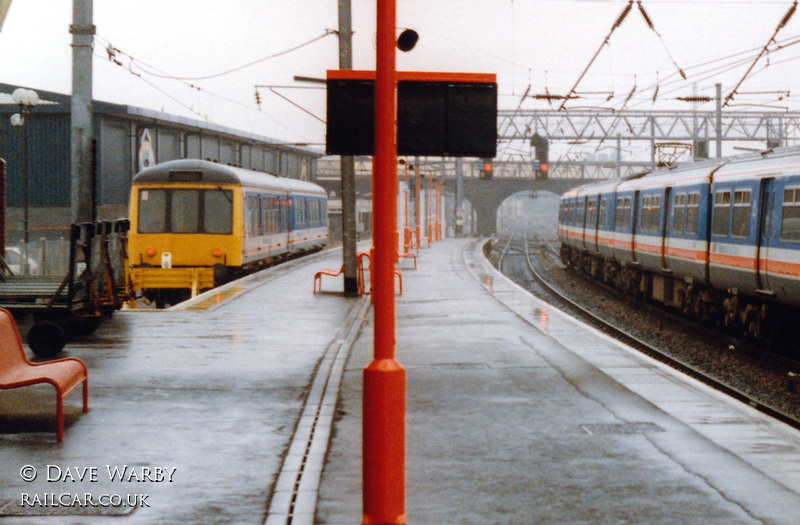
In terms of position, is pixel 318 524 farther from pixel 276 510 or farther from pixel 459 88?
pixel 459 88

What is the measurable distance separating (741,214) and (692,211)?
138 inches

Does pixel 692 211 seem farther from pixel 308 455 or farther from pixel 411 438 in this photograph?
pixel 308 455

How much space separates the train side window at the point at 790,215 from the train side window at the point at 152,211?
15.9 m

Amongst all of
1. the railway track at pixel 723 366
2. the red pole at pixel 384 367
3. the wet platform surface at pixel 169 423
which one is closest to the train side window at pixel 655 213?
the railway track at pixel 723 366

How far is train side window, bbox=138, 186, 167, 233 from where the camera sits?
26391 mm

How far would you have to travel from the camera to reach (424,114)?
5684 millimetres

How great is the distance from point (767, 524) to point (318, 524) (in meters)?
2.70

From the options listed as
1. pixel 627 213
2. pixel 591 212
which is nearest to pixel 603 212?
pixel 591 212

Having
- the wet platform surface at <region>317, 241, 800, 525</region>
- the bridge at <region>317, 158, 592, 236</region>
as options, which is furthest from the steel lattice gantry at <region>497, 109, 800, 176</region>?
the wet platform surface at <region>317, 241, 800, 525</region>

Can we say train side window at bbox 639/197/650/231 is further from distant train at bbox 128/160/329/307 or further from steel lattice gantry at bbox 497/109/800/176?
steel lattice gantry at bbox 497/109/800/176

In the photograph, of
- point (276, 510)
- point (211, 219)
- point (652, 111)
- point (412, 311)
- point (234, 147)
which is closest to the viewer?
point (276, 510)

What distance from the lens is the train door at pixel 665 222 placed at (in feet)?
78.5

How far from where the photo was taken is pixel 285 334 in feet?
52.5

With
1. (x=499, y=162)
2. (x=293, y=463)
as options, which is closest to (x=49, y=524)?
(x=293, y=463)
